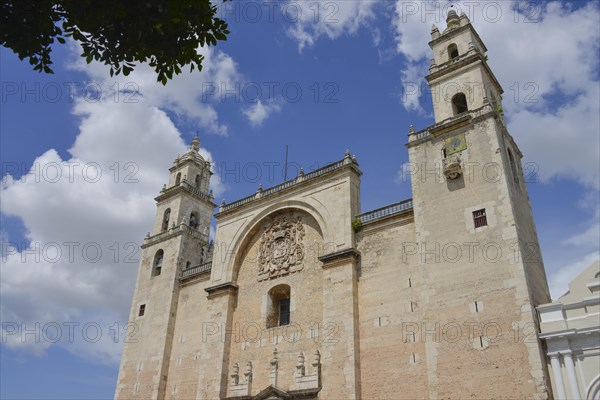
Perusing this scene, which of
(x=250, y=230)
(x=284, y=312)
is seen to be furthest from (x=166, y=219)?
(x=284, y=312)

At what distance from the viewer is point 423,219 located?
21781 mm

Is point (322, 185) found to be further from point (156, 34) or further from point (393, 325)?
A: point (156, 34)

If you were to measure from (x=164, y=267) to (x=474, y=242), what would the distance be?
64.5ft

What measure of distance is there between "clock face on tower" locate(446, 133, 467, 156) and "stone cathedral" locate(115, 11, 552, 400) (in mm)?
95


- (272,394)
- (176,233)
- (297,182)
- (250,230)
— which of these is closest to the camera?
(272,394)

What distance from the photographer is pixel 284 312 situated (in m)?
26.2

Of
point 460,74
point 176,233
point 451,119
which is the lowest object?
point 176,233

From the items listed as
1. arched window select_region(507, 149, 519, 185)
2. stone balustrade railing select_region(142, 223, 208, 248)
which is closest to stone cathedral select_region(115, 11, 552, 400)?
arched window select_region(507, 149, 519, 185)

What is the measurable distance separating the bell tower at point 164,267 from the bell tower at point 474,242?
1583cm

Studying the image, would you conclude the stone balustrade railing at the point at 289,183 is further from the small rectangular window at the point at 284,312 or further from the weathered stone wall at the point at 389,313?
the small rectangular window at the point at 284,312

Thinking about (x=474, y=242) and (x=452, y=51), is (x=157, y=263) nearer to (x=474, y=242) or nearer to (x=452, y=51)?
(x=474, y=242)

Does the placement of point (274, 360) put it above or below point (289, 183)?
below

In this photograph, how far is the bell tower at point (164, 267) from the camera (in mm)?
29125

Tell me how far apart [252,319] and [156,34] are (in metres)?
19.2
